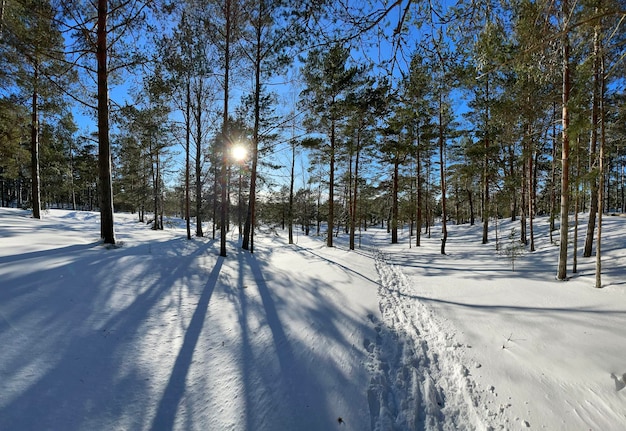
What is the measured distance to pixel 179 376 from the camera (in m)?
2.58

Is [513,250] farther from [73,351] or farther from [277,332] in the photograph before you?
[73,351]

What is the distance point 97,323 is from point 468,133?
1685cm

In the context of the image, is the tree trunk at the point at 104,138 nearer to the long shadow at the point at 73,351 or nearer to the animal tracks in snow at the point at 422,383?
the long shadow at the point at 73,351

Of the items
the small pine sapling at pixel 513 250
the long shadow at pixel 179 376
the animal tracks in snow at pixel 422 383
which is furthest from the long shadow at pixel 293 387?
the small pine sapling at pixel 513 250

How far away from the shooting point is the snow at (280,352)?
2.20 m

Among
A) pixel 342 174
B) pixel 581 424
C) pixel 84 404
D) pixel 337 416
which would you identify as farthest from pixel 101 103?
pixel 342 174

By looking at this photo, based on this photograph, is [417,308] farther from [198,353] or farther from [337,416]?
[198,353]

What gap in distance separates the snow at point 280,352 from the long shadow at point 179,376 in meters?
0.02

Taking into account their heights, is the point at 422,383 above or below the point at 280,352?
below

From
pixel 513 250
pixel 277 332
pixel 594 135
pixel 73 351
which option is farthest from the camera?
pixel 513 250

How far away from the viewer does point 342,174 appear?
721 inches

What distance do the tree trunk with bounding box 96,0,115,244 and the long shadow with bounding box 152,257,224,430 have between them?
4.26 meters

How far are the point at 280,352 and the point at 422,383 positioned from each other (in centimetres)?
177

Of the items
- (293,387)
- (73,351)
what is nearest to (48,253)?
(73,351)
